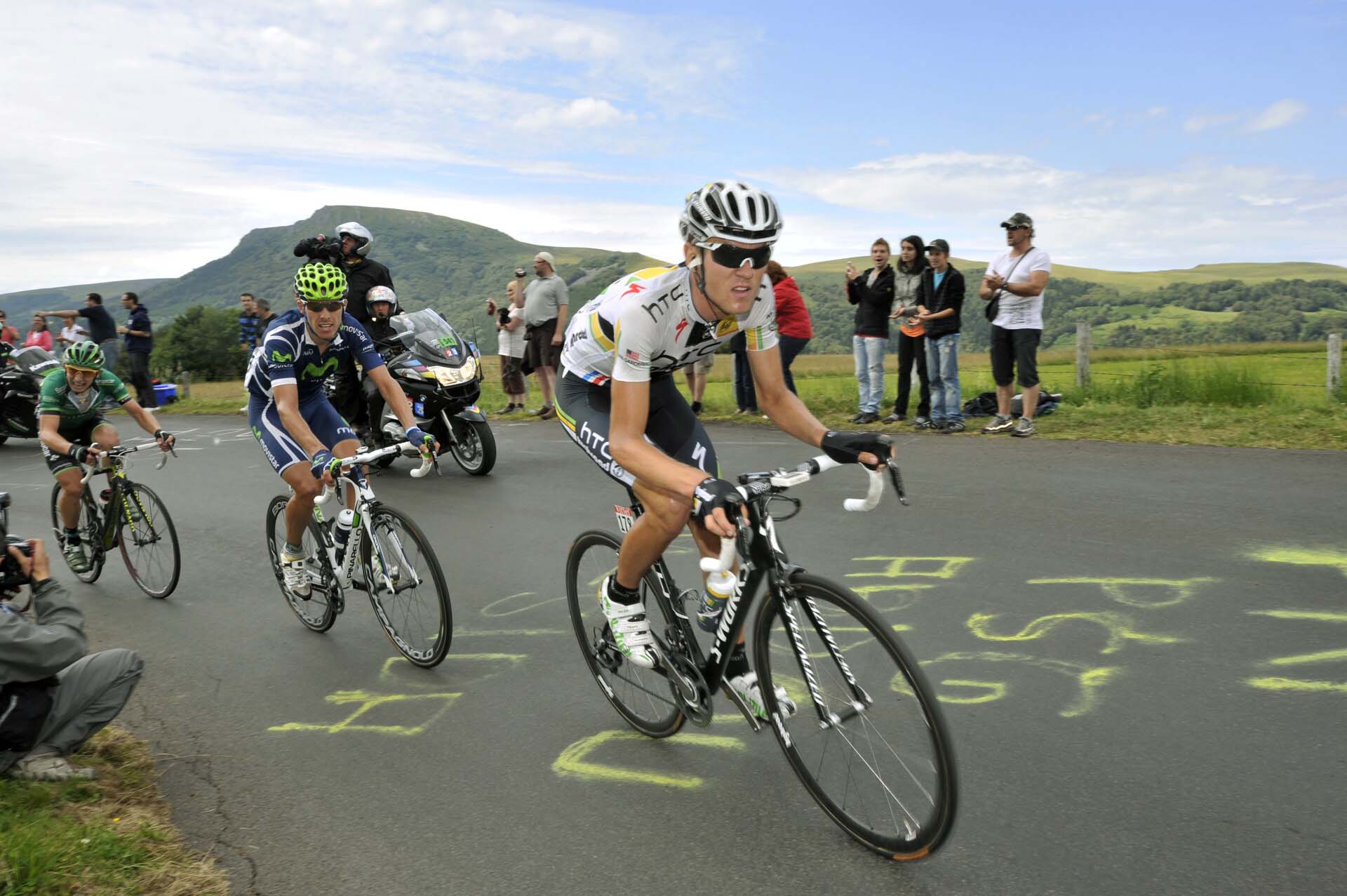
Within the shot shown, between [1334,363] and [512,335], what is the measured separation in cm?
1073

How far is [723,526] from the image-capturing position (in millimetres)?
2807

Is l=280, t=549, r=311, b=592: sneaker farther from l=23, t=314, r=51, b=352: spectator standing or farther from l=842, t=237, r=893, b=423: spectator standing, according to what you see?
l=23, t=314, r=51, b=352: spectator standing

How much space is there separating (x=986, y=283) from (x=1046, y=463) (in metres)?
2.47

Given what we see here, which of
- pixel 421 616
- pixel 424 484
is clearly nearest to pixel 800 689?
pixel 421 616

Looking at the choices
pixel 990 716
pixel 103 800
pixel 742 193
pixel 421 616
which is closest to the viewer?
pixel 742 193

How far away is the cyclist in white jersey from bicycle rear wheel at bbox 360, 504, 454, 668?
1255mm

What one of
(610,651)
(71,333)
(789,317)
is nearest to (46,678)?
(610,651)

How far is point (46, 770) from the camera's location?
3.83 meters

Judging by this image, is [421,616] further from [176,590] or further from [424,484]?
[424,484]

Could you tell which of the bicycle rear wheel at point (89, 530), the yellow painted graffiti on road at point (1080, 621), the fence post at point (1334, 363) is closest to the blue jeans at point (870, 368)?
the fence post at point (1334, 363)

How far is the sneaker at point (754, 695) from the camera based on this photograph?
3355 millimetres

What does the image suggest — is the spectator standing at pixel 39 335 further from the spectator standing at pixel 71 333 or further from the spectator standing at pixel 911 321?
the spectator standing at pixel 911 321

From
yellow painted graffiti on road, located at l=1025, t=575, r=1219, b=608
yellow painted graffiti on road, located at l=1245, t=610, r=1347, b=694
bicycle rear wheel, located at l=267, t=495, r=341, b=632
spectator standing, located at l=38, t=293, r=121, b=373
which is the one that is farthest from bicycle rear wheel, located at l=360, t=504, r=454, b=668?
spectator standing, located at l=38, t=293, r=121, b=373

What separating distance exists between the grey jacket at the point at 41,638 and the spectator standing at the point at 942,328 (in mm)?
9008
